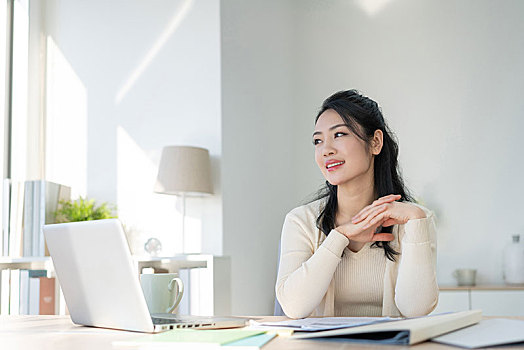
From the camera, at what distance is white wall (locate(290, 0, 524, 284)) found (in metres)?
4.12

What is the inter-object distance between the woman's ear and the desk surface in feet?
2.81

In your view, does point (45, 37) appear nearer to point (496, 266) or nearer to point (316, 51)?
point (316, 51)

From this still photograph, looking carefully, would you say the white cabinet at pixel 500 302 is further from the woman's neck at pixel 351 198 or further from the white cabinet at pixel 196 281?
the woman's neck at pixel 351 198

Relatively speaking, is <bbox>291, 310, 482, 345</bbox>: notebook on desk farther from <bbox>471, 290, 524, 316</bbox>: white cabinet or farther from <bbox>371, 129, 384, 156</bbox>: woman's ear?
<bbox>471, 290, 524, 316</bbox>: white cabinet

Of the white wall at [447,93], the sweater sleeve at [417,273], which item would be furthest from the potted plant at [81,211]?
the sweater sleeve at [417,273]

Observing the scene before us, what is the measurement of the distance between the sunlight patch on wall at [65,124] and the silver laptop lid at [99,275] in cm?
236

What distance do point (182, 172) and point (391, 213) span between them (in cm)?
159

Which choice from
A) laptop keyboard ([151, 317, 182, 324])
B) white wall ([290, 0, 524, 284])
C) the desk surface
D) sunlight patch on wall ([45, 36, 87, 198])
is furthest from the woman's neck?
white wall ([290, 0, 524, 284])

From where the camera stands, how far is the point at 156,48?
3523mm

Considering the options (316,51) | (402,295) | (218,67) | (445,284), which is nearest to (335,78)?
(316,51)

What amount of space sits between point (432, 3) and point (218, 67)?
1832 millimetres

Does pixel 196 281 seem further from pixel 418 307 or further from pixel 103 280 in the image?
pixel 103 280

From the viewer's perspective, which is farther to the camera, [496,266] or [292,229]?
[496,266]

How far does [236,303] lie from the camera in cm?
345
